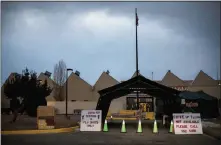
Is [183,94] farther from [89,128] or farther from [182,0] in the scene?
[182,0]

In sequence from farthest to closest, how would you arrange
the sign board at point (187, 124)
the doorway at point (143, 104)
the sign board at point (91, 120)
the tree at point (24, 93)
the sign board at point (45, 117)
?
the doorway at point (143, 104) → the tree at point (24, 93) → the sign board at point (91, 120) → the sign board at point (45, 117) → the sign board at point (187, 124)

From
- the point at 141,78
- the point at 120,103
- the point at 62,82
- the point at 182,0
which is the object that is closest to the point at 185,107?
the point at 141,78

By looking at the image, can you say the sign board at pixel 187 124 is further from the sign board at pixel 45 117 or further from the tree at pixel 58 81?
the tree at pixel 58 81

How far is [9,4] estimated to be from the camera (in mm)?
12492

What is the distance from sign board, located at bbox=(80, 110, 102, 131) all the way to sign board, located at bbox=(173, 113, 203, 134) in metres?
4.14

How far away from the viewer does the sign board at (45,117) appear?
64.2 feet

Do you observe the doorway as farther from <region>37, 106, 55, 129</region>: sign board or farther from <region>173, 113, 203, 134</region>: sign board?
<region>173, 113, 203, 134</region>: sign board

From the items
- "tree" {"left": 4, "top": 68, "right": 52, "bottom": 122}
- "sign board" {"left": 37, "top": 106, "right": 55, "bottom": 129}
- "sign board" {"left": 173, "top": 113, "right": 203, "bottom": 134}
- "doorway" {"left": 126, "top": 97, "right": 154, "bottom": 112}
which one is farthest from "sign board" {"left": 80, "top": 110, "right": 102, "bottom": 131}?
"doorway" {"left": 126, "top": 97, "right": 154, "bottom": 112}

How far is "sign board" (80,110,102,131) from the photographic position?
19.9 metres

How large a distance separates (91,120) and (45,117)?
2.48 metres

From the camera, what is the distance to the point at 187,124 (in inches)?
727

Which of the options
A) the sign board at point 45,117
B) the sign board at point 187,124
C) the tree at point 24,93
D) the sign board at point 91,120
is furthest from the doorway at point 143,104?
the sign board at point 187,124

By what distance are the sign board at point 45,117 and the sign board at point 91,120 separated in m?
1.64

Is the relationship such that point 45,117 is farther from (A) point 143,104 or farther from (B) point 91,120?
(A) point 143,104
